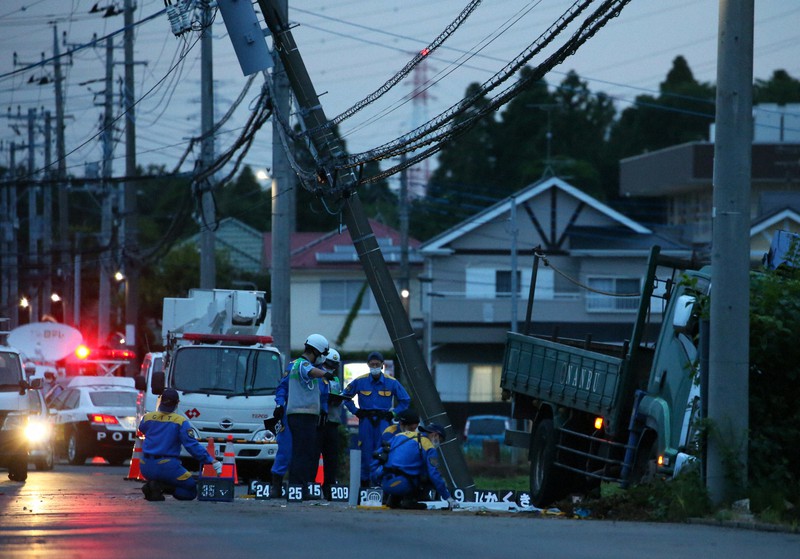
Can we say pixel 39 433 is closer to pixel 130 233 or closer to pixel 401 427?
pixel 401 427

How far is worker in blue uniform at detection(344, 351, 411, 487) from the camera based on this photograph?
18109mm

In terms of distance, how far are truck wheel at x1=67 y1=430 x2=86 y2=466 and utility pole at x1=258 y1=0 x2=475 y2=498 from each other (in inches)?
437

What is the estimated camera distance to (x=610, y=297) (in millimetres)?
55375

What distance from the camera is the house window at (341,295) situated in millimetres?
59875

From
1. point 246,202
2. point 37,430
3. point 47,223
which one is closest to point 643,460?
point 37,430

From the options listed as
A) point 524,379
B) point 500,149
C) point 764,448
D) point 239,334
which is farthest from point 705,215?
point 764,448

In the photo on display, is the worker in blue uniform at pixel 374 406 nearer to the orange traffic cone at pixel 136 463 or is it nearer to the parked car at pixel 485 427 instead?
the orange traffic cone at pixel 136 463

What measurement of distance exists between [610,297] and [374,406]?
126 ft

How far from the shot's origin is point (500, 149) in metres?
87.4

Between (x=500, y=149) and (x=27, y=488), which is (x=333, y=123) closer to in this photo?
(x=27, y=488)

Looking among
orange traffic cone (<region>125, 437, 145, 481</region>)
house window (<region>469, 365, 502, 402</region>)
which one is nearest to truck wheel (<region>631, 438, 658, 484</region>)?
orange traffic cone (<region>125, 437, 145, 481</region>)

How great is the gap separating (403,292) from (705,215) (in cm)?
1871

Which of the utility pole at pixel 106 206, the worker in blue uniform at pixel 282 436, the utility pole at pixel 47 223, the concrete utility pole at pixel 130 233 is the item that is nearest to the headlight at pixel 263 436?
the worker in blue uniform at pixel 282 436

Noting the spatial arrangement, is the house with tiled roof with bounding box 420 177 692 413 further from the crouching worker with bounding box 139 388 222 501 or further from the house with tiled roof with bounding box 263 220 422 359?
the crouching worker with bounding box 139 388 222 501
